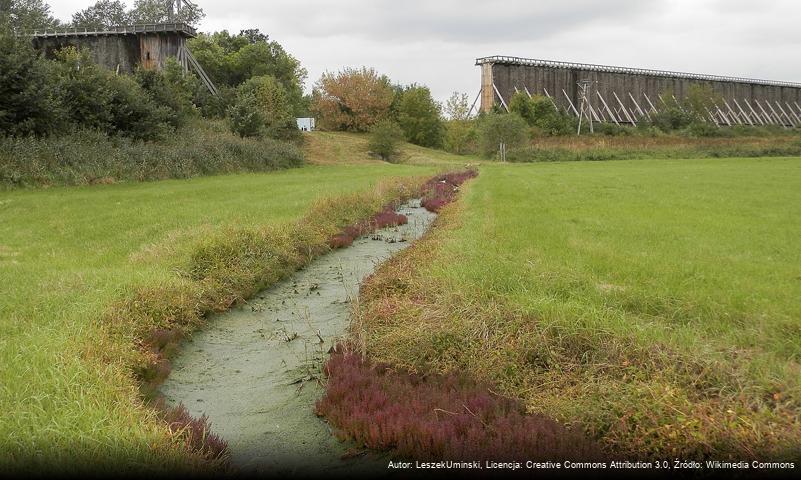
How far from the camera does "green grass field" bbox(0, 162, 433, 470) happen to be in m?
4.76

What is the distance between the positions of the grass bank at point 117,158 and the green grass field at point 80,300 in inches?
222

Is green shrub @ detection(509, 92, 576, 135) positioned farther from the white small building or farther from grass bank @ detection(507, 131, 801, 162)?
the white small building

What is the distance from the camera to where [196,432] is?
18.1ft

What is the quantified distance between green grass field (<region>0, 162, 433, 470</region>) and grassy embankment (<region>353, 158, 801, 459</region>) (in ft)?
10.3

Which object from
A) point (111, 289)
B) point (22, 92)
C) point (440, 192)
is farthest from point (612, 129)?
point (111, 289)

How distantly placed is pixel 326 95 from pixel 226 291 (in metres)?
67.7

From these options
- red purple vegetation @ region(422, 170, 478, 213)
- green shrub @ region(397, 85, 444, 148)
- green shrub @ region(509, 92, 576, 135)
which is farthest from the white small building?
red purple vegetation @ region(422, 170, 478, 213)

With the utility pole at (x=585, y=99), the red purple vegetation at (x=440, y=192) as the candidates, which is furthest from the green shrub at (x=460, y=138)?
the red purple vegetation at (x=440, y=192)

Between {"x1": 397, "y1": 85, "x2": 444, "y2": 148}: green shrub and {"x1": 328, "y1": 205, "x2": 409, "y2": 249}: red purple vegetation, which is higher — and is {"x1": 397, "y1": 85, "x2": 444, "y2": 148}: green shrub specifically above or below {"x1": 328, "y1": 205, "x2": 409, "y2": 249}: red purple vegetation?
above

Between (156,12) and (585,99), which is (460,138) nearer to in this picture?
(585,99)

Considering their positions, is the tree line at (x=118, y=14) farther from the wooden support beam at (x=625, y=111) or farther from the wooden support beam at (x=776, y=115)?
the wooden support beam at (x=776, y=115)

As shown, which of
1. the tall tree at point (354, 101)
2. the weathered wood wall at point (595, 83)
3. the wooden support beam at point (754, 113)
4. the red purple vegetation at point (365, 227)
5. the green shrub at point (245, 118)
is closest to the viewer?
the red purple vegetation at point (365, 227)

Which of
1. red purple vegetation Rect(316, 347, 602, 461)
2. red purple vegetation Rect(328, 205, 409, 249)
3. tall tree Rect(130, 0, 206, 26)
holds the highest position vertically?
tall tree Rect(130, 0, 206, 26)

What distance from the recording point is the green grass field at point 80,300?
4762 mm
